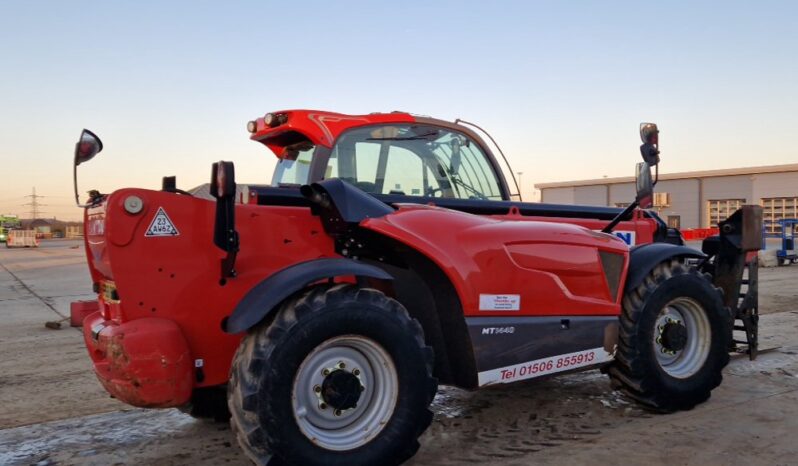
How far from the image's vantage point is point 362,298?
3240mm

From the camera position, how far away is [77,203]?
3736 mm

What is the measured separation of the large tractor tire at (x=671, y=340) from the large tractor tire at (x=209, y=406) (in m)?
2.56

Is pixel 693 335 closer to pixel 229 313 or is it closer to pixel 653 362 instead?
pixel 653 362

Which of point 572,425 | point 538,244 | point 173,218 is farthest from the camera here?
point 572,425

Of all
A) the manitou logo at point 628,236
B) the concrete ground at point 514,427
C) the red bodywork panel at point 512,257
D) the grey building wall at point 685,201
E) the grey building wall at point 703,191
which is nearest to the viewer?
the red bodywork panel at point 512,257

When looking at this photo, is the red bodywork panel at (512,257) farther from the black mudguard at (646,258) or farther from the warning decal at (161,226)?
the warning decal at (161,226)

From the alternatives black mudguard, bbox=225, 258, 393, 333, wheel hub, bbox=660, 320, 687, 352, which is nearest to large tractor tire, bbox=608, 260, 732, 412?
wheel hub, bbox=660, 320, 687, 352

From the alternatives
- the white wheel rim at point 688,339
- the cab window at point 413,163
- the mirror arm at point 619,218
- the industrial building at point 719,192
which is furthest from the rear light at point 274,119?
the industrial building at point 719,192

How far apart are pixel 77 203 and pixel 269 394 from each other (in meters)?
1.73

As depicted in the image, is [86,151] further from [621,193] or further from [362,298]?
[621,193]

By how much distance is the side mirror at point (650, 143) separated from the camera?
4469mm

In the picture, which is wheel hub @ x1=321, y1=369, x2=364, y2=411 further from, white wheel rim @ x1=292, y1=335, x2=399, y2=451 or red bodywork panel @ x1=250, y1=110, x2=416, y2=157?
red bodywork panel @ x1=250, y1=110, x2=416, y2=157

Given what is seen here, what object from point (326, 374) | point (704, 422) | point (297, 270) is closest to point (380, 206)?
point (297, 270)

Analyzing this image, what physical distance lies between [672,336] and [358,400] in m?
2.38
